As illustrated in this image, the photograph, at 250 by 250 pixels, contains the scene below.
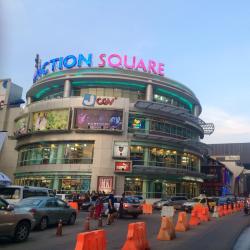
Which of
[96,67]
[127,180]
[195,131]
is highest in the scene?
[96,67]

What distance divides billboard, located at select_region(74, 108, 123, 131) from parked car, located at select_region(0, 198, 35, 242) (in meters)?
37.6

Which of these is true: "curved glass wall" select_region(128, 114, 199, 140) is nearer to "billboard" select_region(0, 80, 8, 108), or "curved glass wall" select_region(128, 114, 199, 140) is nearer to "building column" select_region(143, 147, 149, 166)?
"building column" select_region(143, 147, 149, 166)

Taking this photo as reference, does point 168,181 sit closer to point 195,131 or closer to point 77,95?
point 195,131

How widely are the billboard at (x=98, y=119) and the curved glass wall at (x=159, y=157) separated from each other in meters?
4.20

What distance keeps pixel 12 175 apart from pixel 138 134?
21.8m

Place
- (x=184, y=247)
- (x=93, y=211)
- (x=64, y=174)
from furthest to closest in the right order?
(x=64, y=174) < (x=93, y=211) < (x=184, y=247)

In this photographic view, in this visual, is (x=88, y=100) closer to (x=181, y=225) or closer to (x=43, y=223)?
(x=43, y=223)

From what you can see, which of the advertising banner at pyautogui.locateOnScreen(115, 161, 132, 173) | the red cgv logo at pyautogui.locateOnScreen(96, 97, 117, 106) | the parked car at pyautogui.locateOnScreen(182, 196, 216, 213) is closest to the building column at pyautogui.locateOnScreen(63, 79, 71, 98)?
the red cgv logo at pyautogui.locateOnScreen(96, 97, 117, 106)

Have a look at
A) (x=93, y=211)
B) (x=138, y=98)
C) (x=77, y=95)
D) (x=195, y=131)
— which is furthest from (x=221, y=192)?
(x=93, y=211)

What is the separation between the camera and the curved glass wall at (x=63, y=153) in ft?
165

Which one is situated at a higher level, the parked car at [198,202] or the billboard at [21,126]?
the billboard at [21,126]

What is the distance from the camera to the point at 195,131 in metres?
61.9

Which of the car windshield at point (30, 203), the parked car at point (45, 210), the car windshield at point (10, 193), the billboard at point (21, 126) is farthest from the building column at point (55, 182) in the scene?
the car windshield at point (30, 203)

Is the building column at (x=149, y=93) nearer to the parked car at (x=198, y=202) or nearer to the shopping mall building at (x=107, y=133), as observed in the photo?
the shopping mall building at (x=107, y=133)
